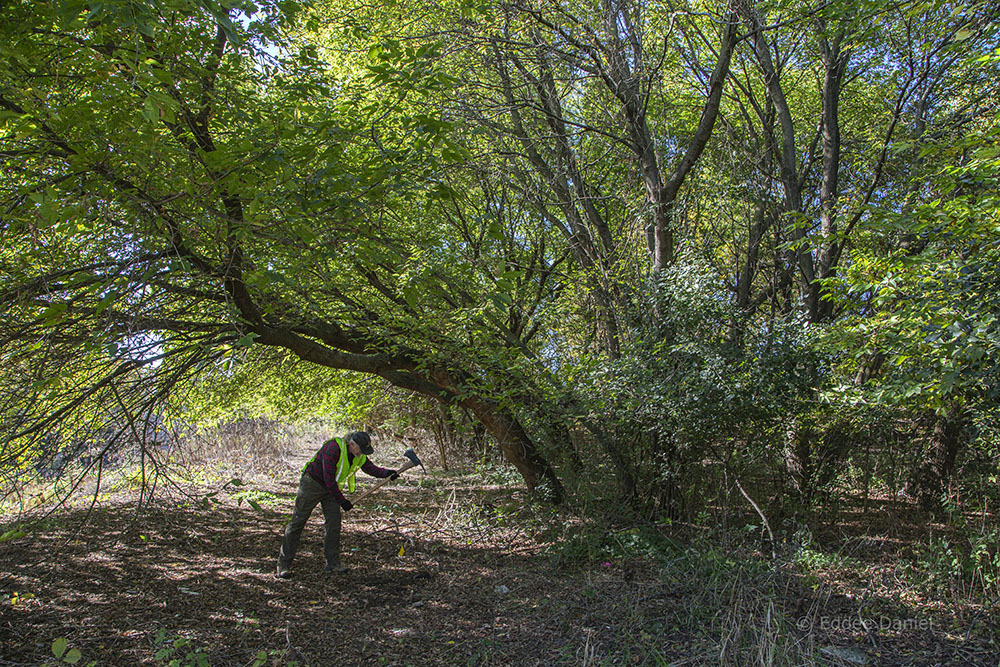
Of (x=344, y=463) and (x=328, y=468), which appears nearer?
(x=328, y=468)

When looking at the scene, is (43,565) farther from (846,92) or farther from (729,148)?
(846,92)

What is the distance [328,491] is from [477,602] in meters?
1.87

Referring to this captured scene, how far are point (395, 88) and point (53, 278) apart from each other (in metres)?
2.63

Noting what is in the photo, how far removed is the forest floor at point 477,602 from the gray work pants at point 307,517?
230 mm

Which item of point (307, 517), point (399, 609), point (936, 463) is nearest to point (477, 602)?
point (399, 609)

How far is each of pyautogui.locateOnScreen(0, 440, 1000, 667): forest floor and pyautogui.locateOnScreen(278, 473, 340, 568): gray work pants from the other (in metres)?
0.23

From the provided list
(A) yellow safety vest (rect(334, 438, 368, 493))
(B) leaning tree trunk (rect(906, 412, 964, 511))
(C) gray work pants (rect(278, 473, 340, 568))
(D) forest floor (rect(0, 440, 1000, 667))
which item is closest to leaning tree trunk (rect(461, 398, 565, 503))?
(D) forest floor (rect(0, 440, 1000, 667))

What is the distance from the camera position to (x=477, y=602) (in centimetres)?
552

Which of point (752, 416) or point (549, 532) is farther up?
point (752, 416)

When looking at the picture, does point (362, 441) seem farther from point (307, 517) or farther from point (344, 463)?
point (307, 517)

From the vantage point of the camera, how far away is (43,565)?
5578mm

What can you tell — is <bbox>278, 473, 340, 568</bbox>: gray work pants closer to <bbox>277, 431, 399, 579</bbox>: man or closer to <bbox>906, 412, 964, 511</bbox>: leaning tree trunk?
<bbox>277, 431, 399, 579</bbox>: man

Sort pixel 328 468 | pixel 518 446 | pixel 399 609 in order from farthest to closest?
pixel 518 446 → pixel 328 468 → pixel 399 609

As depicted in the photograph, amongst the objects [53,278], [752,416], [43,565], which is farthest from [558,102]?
[43,565]
